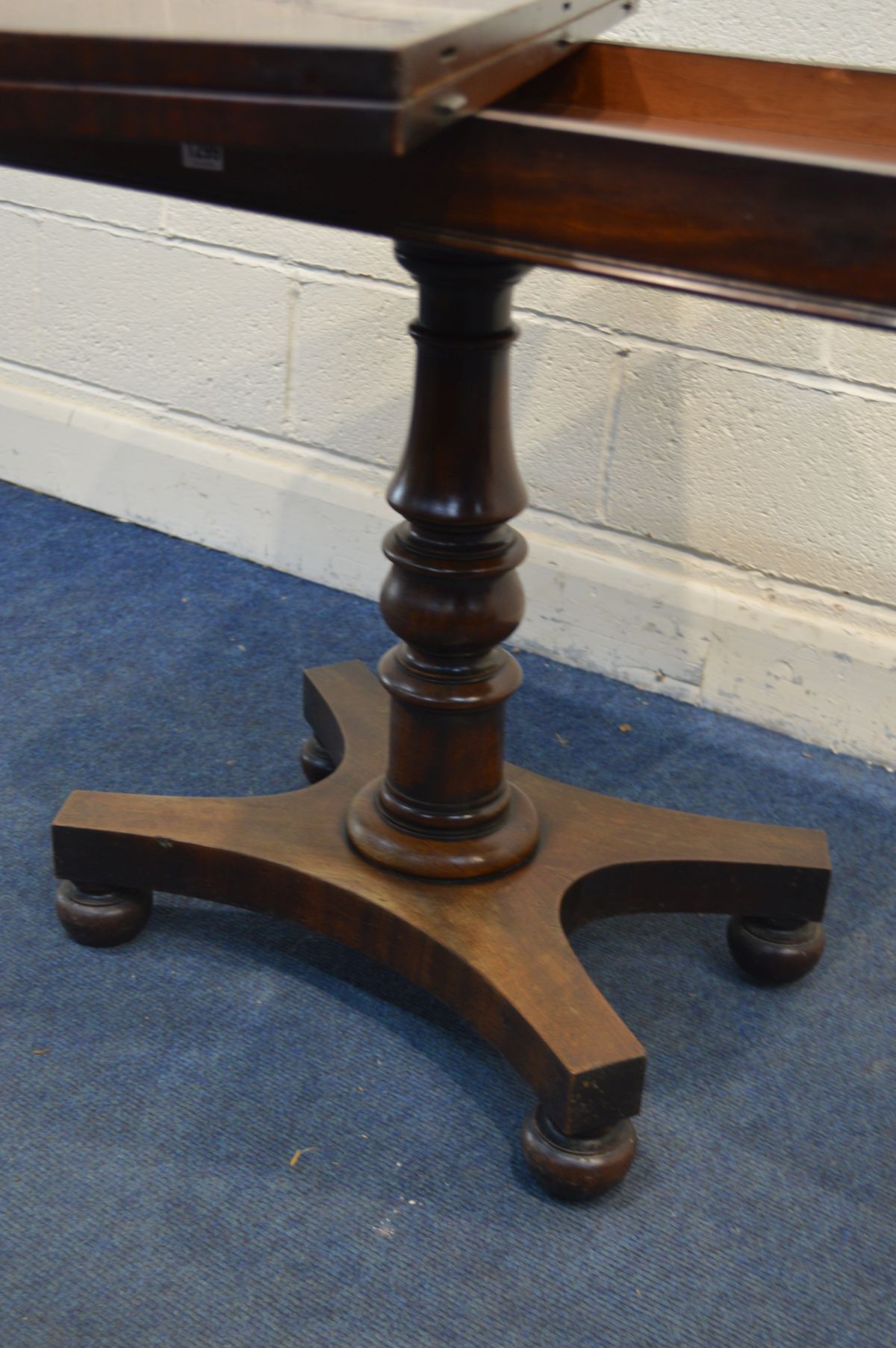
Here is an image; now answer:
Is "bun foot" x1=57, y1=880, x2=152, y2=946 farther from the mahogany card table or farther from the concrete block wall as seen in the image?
the concrete block wall

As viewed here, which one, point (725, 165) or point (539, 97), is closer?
point (725, 165)

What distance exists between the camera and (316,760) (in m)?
1.50

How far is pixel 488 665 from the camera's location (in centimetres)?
117

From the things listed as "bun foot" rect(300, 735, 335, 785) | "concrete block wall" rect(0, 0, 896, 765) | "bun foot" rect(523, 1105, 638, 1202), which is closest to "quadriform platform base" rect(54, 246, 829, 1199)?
"bun foot" rect(523, 1105, 638, 1202)

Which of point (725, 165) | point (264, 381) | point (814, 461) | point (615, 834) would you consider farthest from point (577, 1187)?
point (264, 381)

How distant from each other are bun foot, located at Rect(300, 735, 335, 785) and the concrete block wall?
0.49 metres

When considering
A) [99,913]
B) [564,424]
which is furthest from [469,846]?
[564,424]

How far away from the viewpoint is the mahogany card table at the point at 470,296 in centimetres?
68

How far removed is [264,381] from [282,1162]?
127 cm

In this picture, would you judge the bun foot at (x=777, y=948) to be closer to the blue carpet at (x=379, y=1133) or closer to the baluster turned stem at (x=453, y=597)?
the blue carpet at (x=379, y=1133)

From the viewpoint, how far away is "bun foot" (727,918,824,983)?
127 cm

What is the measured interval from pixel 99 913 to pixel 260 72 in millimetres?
809

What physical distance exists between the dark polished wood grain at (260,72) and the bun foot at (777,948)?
80cm

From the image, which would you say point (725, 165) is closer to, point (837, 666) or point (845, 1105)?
point (845, 1105)
